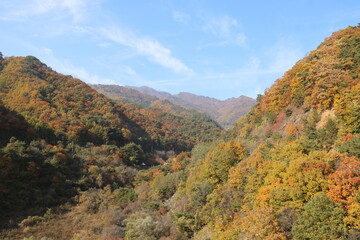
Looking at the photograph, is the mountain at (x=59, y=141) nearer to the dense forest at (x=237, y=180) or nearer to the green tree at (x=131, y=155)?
the green tree at (x=131, y=155)

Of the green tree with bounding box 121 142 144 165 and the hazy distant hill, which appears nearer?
the hazy distant hill

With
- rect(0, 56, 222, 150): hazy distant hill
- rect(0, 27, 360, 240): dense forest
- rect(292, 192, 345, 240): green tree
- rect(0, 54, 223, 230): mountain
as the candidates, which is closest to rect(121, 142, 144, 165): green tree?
rect(0, 54, 223, 230): mountain

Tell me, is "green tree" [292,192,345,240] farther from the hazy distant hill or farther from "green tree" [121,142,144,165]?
the hazy distant hill

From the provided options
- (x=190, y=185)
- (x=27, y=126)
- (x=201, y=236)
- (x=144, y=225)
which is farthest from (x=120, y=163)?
(x=201, y=236)

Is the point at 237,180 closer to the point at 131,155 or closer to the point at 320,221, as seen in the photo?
the point at 320,221

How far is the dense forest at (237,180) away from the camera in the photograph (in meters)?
14.1

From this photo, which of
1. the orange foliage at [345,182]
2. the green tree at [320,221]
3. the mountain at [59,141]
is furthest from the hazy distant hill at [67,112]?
the orange foliage at [345,182]

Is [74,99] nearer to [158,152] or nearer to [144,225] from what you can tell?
[158,152]

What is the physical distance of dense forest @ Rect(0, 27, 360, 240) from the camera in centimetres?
1413

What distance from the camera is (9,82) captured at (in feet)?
223

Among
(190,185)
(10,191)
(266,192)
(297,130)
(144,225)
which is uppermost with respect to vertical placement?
(297,130)

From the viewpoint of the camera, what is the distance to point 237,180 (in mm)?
20891

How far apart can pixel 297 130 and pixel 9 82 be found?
77.8 metres

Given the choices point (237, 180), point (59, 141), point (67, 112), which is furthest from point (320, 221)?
point (67, 112)
